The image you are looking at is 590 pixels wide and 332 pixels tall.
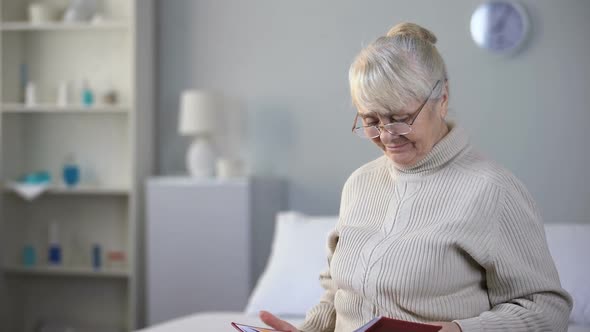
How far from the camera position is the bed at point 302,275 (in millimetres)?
2402

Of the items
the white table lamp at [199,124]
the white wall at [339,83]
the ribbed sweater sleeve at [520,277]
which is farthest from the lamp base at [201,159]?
the ribbed sweater sleeve at [520,277]

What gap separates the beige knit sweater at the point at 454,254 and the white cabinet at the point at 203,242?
2.01m

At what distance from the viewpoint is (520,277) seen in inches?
57.9

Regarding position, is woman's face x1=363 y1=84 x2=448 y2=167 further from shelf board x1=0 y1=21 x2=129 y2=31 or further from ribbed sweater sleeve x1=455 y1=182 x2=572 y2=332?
shelf board x1=0 y1=21 x2=129 y2=31

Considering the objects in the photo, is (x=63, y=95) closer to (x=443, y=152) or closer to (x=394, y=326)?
(x=443, y=152)

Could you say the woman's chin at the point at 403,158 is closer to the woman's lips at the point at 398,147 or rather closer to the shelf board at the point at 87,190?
the woman's lips at the point at 398,147

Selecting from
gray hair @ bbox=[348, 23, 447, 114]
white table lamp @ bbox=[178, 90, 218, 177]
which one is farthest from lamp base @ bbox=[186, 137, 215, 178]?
gray hair @ bbox=[348, 23, 447, 114]

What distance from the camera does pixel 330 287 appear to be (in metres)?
1.80

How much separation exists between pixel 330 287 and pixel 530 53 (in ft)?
7.19

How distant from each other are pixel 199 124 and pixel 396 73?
234cm

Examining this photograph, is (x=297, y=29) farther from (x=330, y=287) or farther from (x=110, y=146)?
(x=330, y=287)

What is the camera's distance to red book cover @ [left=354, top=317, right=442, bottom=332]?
4.44 feet

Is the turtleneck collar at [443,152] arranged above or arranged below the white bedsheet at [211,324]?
above

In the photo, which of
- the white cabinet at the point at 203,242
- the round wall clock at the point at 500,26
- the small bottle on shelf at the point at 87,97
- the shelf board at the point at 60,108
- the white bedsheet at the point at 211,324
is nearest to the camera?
the white bedsheet at the point at 211,324
